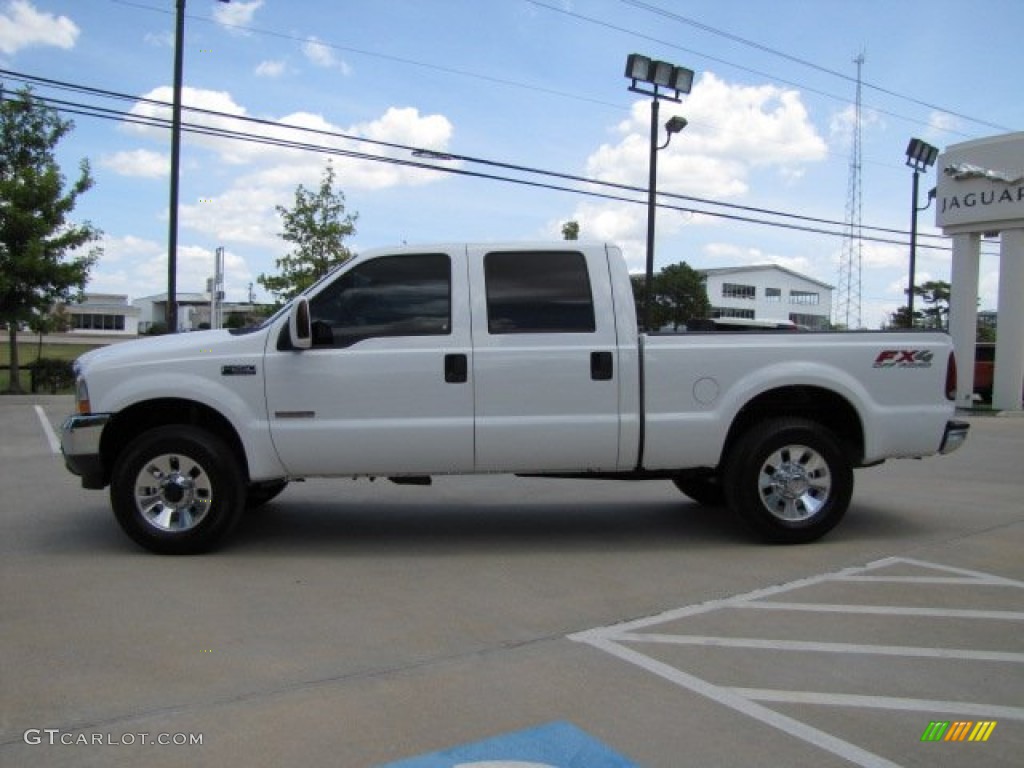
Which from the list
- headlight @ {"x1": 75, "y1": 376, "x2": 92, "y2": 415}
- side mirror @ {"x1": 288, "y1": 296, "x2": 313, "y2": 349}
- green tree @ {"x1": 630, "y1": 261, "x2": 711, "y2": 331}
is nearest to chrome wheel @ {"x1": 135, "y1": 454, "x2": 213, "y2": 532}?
headlight @ {"x1": 75, "y1": 376, "x2": 92, "y2": 415}

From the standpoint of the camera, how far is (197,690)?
392 cm

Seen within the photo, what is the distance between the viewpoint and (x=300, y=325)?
6.00m

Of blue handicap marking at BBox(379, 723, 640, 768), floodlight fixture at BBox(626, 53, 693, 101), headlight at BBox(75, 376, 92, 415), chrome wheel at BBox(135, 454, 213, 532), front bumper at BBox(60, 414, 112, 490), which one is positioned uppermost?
floodlight fixture at BBox(626, 53, 693, 101)

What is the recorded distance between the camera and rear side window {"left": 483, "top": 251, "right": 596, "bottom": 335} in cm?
634

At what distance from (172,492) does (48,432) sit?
9446 millimetres

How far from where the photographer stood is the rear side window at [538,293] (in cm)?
634

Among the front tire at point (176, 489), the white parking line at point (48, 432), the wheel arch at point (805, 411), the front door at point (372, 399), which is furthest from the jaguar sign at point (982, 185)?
the front tire at point (176, 489)

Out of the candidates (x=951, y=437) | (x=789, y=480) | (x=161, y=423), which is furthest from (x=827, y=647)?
(x=161, y=423)

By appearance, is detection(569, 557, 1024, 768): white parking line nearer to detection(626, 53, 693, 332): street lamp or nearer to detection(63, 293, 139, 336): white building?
detection(626, 53, 693, 332): street lamp

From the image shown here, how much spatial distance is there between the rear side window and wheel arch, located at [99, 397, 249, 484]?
2.04m

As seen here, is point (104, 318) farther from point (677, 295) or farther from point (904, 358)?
point (904, 358)

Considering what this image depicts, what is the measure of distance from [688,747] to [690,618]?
62.0 inches

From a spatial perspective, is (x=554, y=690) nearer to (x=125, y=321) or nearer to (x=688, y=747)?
(x=688, y=747)

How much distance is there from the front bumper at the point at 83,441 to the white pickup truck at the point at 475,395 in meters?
0.01
